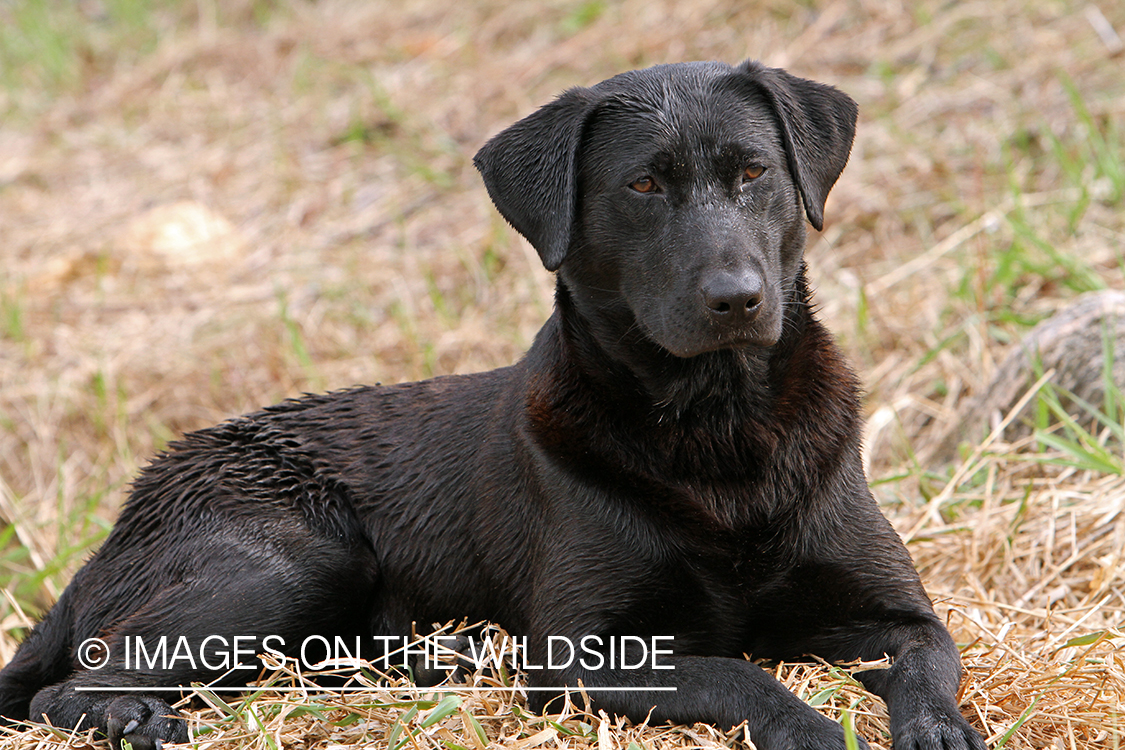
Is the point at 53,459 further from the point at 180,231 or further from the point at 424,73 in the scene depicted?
the point at 424,73

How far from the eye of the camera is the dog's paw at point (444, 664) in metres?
3.01

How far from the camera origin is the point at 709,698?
255cm

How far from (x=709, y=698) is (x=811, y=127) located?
1.44 m

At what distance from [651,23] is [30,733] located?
20.2ft

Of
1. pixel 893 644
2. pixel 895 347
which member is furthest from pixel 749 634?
pixel 895 347

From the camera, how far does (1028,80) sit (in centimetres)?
643

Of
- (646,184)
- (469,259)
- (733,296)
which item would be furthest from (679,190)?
(469,259)

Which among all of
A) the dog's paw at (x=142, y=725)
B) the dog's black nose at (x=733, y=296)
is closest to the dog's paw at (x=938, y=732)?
the dog's black nose at (x=733, y=296)

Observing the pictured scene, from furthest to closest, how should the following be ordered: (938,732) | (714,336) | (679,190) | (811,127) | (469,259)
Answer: (469,259) < (811,127) < (679,190) < (714,336) < (938,732)

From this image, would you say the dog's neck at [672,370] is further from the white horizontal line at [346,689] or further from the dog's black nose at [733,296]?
the white horizontal line at [346,689]

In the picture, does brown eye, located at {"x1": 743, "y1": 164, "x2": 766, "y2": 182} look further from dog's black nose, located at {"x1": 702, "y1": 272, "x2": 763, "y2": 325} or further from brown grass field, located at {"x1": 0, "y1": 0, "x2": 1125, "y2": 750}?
brown grass field, located at {"x1": 0, "y1": 0, "x2": 1125, "y2": 750}

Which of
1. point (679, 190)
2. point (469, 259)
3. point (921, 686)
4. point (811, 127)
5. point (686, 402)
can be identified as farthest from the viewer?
point (469, 259)

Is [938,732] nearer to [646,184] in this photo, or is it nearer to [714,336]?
[714,336]

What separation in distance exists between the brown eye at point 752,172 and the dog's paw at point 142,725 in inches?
74.6
